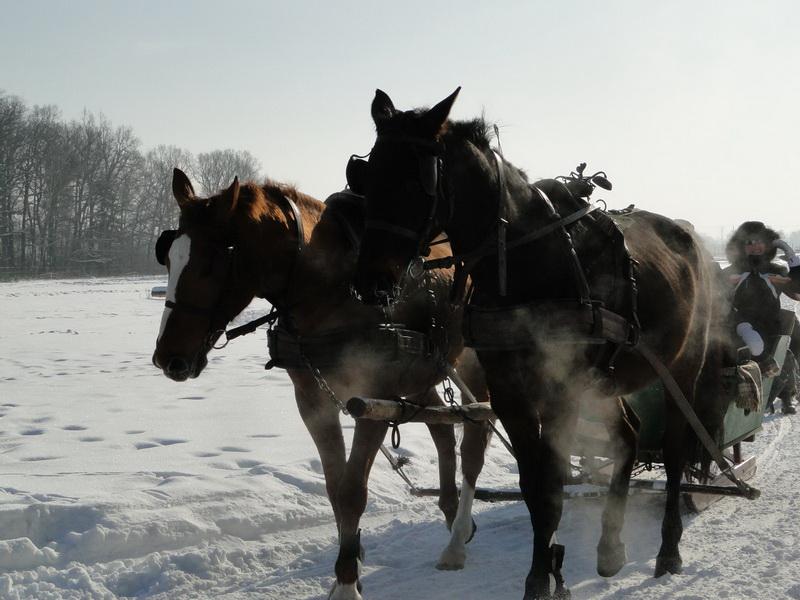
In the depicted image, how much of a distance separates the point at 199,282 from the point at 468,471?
6.97 feet

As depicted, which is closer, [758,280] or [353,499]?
[353,499]

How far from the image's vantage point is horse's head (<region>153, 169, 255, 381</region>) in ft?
11.6

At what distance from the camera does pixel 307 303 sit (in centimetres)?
395

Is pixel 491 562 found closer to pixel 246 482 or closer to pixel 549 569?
pixel 549 569

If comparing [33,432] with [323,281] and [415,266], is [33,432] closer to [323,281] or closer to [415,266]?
[323,281]

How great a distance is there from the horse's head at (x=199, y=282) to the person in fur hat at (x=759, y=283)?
403 cm

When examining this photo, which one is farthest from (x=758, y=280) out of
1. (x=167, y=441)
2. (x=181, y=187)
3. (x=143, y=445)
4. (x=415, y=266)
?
(x=143, y=445)

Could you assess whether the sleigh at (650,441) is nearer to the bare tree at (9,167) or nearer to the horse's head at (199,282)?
the horse's head at (199,282)

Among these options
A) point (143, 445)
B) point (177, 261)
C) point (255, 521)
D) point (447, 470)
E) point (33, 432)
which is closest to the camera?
point (177, 261)

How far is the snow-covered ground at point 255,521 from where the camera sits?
13.0 ft

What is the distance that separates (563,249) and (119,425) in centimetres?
515

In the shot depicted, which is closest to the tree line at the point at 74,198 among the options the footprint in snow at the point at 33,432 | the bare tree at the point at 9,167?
the bare tree at the point at 9,167

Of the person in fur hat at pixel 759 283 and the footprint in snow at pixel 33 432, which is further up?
the person in fur hat at pixel 759 283

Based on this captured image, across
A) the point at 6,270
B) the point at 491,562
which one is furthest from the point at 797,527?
the point at 6,270
